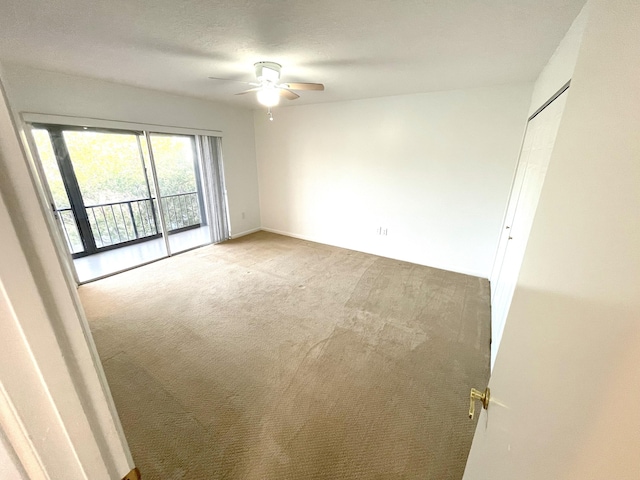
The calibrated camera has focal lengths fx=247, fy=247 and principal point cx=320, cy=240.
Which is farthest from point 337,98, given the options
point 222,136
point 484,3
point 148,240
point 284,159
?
point 148,240

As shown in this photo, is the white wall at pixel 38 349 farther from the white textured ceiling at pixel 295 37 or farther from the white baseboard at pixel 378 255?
the white baseboard at pixel 378 255

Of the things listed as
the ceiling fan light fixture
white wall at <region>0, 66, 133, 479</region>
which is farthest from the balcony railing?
white wall at <region>0, 66, 133, 479</region>

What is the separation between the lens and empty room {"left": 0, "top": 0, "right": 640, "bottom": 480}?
362 mm

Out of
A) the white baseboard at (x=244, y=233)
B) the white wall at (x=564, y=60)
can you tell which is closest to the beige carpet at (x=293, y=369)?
the white baseboard at (x=244, y=233)

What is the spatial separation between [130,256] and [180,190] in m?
1.48

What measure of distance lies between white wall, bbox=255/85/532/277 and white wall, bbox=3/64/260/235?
1.32 ft

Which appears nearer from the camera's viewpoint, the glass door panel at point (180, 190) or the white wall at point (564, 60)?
the white wall at point (564, 60)

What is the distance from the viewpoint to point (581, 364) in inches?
15.6

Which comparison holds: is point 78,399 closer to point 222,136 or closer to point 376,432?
point 376,432

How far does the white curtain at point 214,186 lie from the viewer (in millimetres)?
4020

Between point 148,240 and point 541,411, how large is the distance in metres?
5.69

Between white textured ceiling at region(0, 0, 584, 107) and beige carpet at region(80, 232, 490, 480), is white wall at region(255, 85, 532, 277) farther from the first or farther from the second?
beige carpet at region(80, 232, 490, 480)

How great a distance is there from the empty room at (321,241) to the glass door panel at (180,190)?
6cm

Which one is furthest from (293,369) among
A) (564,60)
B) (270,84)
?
(564,60)
